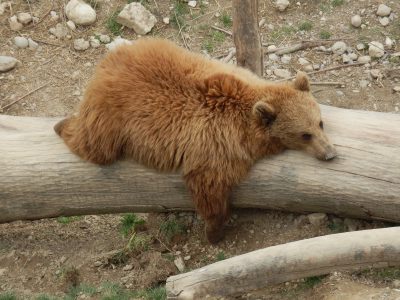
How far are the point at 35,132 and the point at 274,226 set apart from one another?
297 centimetres

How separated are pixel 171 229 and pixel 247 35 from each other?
2.68 meters

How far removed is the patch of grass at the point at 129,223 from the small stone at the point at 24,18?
16.9ft

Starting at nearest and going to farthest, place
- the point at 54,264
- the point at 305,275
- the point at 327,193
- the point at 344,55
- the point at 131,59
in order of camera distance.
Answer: the point at 305,275, the point at 327,193, the point at 131,59, the point at 54,264, the point at 344,55

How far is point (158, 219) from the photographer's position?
301 inches

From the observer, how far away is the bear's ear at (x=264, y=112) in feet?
20.9

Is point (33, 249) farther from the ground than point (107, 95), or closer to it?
closer to it

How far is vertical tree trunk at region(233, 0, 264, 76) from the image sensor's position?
8008 mm

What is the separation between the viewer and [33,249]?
773 centimetres

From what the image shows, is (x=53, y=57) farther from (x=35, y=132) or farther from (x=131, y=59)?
(x=131, y=59)

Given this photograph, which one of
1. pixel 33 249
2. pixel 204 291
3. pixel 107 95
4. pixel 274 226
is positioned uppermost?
pixel 107 95

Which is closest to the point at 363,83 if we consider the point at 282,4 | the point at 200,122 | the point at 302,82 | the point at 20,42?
the point at 282,4

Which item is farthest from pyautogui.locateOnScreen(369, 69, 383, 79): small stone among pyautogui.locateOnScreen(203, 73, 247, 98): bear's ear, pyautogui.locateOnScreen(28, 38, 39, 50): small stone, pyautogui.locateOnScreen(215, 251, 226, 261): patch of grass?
pyautogui.locateOnScreen(28, 38, 39, 50): small stone

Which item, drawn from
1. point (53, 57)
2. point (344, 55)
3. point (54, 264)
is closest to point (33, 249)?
point (54, 264)

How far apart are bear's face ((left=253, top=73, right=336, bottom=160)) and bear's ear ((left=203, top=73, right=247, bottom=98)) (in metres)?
0.34
